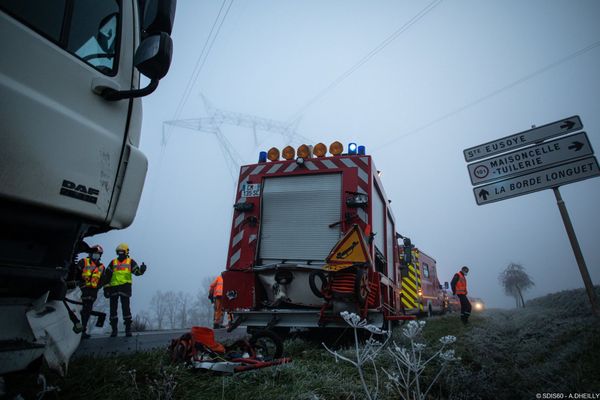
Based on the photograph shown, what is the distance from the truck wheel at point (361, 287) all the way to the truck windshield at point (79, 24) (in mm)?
3032

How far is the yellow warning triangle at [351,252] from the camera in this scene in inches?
154

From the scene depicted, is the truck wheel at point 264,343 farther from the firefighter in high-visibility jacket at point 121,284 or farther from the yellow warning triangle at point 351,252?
the firefighter in high-visibility jacket at point 121,284

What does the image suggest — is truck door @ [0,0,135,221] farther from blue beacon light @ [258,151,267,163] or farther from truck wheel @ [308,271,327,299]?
blue beacon light @ [258,151,267,163]

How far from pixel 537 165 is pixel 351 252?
2.92 metres

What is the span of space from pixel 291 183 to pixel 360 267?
1.99m

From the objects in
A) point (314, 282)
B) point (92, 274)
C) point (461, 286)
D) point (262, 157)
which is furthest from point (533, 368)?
point (461, 286)

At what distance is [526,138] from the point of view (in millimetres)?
4664

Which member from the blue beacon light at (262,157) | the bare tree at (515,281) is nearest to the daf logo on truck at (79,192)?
the blue beacon light at (262,157)

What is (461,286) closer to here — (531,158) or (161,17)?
(531,158)

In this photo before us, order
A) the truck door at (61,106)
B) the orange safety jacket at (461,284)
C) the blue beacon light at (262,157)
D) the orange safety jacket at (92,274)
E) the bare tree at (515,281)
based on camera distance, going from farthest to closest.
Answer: the bare tree at (515,281) < the orange safety jacket at (461,284) < the orange safety jacket at (92,274) < the blue beacon light at (262,157) < the truck door at (61,106)

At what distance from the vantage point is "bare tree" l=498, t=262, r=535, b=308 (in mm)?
42156

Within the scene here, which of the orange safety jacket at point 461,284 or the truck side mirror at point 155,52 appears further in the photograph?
the orange safety jacket at point 461,284

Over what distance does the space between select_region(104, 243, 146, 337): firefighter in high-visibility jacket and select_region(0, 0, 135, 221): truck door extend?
529 cm

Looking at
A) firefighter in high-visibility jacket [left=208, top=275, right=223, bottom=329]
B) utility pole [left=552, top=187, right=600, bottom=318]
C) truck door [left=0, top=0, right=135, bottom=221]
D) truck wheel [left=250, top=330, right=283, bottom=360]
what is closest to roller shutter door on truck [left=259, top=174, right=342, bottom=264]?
truck wheel [left=250, top=330, right=283, bottom=360]
